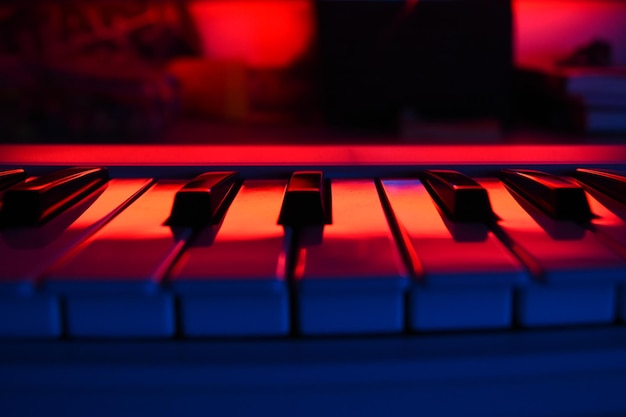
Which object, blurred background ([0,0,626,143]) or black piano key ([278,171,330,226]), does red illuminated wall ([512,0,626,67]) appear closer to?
blurred background ([0,0,626,143])

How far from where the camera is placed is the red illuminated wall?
1139mm

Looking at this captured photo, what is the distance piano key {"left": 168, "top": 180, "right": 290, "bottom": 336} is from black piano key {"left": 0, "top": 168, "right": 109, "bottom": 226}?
0.43 ft

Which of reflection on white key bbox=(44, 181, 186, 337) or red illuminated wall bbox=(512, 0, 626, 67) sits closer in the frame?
reflection on white key bbox=(44, 181, 186, 337)

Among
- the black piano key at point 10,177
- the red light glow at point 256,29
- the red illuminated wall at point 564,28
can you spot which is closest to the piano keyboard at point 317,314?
the black piano key at point 10,177

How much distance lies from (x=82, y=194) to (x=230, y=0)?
73 cm

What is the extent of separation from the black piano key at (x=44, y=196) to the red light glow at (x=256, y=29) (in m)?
0.62

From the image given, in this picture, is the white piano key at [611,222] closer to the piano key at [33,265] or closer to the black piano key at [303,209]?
the black piano key at [303,209]

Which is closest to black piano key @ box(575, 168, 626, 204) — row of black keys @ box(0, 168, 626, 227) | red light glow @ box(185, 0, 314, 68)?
row of black keys @ box(0, 168, 626, 227)

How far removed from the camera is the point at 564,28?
116 cm

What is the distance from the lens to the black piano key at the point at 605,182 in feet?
1.52

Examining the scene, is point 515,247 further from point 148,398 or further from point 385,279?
point 148,398

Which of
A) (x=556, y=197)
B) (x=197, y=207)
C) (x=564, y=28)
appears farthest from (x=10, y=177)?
(x=564, y=28)

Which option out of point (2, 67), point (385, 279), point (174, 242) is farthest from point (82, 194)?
point (2, 67)

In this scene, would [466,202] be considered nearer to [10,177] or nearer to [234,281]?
[234,281]
